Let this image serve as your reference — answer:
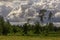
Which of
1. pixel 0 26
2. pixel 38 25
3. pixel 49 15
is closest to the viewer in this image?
pixel 0 26

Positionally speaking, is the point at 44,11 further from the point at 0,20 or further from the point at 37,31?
the point at 0,20

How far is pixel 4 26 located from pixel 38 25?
18.7m

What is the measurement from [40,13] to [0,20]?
954 inches

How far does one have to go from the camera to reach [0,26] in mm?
94688

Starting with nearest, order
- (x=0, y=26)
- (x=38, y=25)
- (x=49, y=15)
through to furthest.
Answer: (x=0, y=26) → (x=38, y=25) → (x=49, y=15)

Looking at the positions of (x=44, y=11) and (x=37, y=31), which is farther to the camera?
(x=44, y=11)

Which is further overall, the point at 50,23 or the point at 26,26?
the point at 50,23

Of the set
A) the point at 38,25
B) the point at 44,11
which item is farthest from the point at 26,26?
the point at 44,11

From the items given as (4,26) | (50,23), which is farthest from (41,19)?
(4,26)

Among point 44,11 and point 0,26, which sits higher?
point 44,11

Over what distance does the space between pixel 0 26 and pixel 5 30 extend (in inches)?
148

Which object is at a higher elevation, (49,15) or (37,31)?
(49,15)

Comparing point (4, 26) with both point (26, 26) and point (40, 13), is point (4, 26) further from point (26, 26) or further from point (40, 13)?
point (40, 13)

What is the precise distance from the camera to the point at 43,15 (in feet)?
349
